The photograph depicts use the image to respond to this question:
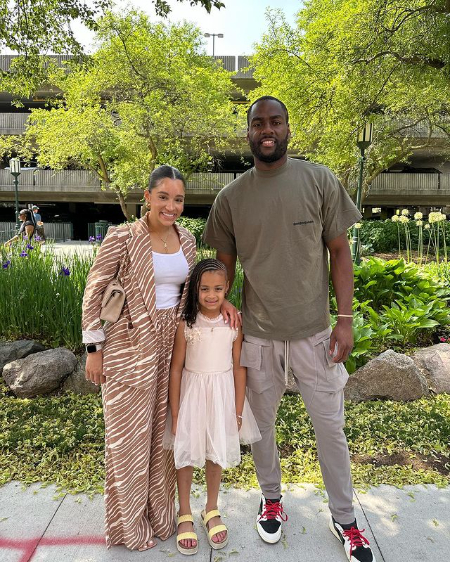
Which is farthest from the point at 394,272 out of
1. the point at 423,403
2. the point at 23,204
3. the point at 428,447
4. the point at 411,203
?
the point at 23,204

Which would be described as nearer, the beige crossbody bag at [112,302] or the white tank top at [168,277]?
the beige crossbody bag at [112,302]

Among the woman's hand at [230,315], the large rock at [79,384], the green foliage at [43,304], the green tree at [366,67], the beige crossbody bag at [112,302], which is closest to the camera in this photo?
the beige crossbody bag at [112,302]

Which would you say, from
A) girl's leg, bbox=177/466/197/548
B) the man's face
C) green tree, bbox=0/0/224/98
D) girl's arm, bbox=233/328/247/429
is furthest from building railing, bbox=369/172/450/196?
girl's leg, bbox=177/466/197/548

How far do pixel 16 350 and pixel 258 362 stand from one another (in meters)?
3.15

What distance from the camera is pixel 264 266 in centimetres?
233

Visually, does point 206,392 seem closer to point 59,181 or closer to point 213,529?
point 213,529

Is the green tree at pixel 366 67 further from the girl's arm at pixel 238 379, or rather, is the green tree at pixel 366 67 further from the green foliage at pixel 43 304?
the girl's arm at pixel 238 379

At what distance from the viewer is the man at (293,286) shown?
2.28 metres

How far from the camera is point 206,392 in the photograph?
2.37 meters

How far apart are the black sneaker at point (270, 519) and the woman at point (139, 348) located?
0.49 meters

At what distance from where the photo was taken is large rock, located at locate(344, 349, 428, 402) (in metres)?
4.12

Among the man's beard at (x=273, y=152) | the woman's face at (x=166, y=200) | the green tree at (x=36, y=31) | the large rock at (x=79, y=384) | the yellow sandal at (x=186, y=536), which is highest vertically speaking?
the green tree at (x=36, y=31)

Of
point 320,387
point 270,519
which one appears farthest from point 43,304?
point 320,387

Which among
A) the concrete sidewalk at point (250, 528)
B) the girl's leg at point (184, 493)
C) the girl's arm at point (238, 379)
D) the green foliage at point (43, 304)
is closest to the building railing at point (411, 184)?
the green foliage at point (43, 304)
